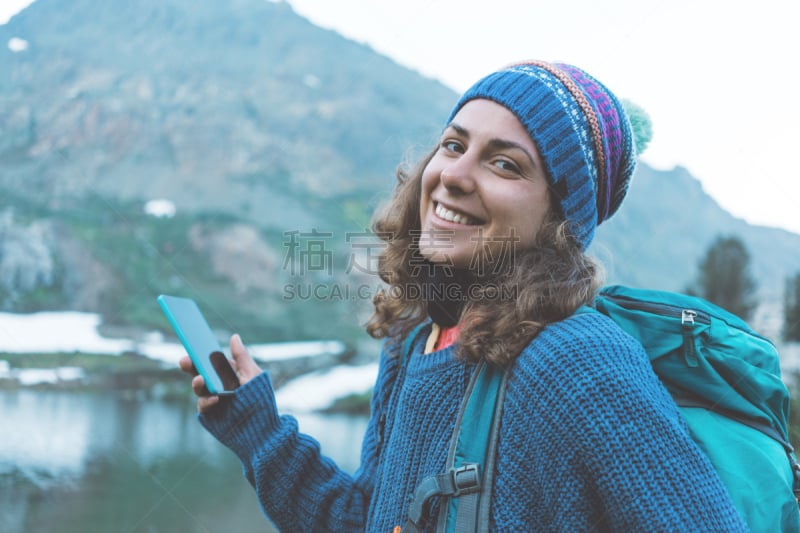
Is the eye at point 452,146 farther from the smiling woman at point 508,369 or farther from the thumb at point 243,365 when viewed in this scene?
the thumb at point 243,365

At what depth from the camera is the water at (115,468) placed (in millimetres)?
3955

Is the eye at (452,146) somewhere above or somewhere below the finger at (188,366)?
above

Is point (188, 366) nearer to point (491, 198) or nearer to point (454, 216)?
point (454, 216)

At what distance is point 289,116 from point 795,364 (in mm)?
9022

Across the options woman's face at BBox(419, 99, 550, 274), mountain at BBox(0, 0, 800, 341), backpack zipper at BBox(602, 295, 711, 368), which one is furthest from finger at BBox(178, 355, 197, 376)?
mountain at BBox(0, 0, 800, 341)

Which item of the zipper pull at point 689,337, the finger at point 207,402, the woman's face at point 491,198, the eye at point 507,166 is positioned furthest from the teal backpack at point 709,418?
the finger at point 207,402

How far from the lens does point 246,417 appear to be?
1662mm

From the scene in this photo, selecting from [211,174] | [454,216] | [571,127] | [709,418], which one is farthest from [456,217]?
[211,174]

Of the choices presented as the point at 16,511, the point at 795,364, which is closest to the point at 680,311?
the point at 16,511

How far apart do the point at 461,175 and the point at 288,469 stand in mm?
951

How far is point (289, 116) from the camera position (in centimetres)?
1105

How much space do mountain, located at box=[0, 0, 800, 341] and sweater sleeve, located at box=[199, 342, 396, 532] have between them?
10.1 feet

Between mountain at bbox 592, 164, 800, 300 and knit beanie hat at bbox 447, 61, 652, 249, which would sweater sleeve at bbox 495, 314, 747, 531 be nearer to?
knit beanie hat at bbox 447, 61, 652, 249

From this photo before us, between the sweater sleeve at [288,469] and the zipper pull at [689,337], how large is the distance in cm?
83
